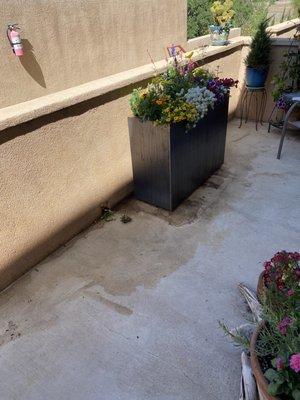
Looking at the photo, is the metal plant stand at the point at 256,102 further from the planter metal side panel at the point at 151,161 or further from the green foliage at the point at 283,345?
the green foliage at the point at 283,345

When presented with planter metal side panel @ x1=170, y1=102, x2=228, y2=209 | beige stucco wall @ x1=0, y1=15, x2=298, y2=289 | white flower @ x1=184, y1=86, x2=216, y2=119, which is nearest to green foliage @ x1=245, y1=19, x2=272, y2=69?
planter metal side panel @ x1=170, y1=102, x2=228, y2=209

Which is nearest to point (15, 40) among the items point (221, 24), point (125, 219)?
point (125, 219)

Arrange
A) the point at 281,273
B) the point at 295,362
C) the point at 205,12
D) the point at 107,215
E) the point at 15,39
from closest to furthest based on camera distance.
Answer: the point at 295,362, the point at 281,273, the point at 15,39, the point at 107,215, the point at 205,12

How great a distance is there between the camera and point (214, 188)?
3.35m

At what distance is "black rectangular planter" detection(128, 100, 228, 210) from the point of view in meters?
2.74

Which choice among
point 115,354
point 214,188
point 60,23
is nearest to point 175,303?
point 115,354

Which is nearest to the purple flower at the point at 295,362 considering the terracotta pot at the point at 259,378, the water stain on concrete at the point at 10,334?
the terracotta pot at the point at 259,378

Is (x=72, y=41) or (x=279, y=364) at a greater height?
(x=72, y=41)

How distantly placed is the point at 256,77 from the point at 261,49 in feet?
1.15

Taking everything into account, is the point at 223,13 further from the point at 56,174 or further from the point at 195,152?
the point at 56,174

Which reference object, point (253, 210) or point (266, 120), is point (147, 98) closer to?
point (253, 210)

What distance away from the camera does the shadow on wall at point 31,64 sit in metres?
2.71

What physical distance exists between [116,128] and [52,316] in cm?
166

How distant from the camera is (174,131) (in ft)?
8.77
